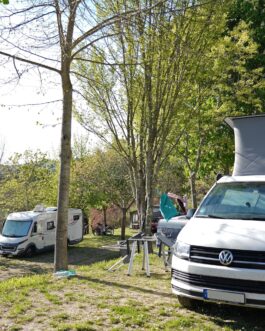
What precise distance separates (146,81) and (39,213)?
1411cm

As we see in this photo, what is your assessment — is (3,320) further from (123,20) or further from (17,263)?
(17,263)

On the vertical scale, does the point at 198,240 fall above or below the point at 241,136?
below

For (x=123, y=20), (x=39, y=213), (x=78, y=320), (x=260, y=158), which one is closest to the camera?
(x=78, y=320)

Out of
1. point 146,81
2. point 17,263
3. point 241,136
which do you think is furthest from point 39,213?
point 241,136

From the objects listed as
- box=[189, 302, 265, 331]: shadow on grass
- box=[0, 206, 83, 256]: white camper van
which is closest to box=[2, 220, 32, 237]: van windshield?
box=[0, 206, 83, 256]: white camper van

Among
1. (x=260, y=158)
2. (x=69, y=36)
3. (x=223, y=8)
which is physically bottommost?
(x=260, y=158)

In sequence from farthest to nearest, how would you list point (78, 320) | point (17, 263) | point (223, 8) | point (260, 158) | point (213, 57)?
point (17, 263)
point (213, 57)
point (223, 8)
point (260, 158)
point (78, 320)

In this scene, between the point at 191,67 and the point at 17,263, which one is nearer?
the point at 191,67

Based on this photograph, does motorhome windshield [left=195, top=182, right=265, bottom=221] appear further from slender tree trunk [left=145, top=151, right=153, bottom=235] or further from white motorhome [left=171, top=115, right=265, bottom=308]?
slender tree trunk [left=145, top=151, right=153, bottom=235]

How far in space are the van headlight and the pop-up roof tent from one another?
2491mm

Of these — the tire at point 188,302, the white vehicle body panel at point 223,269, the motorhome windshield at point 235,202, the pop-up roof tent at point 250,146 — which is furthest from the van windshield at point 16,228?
the white vehicle body panel at point 223,269

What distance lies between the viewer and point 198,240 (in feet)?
18.9

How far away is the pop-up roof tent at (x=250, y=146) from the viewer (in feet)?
25.8

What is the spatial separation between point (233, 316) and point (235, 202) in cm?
168
